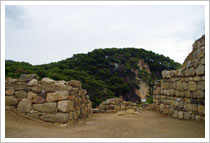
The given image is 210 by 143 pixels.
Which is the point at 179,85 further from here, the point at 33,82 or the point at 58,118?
the point at 33,82

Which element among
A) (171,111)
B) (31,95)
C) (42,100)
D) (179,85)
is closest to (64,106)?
(42,100)

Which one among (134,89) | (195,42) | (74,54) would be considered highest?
(74,54)

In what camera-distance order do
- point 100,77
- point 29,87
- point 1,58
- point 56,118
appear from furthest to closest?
point 100,77
point 29,87
point 56,118
point 1,58

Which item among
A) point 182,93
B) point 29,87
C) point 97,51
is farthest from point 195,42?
point 97,51

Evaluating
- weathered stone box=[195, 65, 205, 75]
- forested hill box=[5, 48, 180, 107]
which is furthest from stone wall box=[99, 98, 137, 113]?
forested hill box=[5, 48, 180, 107]

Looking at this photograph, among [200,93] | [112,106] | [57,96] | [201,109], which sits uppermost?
[200,93]

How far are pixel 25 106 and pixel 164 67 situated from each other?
92.1ft

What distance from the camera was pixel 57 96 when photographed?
5.55 m

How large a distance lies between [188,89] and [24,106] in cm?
526

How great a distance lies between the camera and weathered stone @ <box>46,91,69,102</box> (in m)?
5.54

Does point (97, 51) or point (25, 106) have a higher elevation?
point (97, 51)

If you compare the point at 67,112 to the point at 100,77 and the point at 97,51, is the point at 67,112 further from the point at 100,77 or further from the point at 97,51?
the point at 97,51

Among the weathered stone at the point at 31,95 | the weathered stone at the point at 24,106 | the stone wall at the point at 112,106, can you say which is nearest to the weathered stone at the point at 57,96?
the weathered stone at the point at 31,95

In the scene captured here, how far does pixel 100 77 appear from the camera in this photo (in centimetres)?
2625
